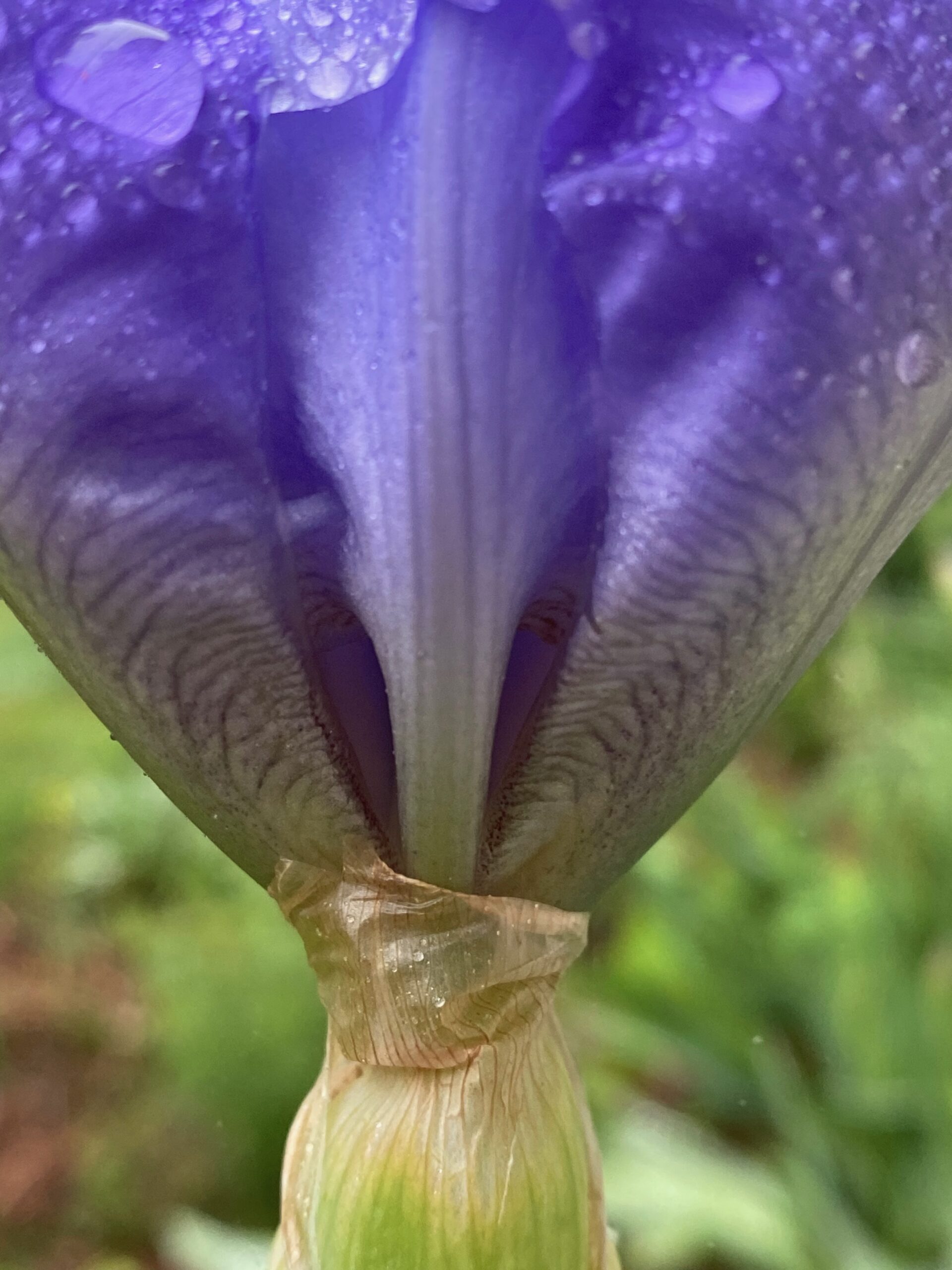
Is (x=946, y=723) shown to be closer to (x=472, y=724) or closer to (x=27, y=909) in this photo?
(x=472, y=724)

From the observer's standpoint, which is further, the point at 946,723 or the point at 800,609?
the point at 946,723

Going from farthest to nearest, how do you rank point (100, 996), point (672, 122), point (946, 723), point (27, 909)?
point (27, 909) < point (100, 996) < point (946, 723) < point (672, 122)

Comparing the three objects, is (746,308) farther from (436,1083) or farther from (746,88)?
(436,1083)

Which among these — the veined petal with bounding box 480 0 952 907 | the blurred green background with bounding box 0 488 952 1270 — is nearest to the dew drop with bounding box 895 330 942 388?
the veined petal with bounding box 480 0 952 907

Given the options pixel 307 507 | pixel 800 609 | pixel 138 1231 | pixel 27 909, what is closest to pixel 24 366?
pixel 307 507

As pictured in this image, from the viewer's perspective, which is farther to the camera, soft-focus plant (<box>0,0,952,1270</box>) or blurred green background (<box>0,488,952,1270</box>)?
blurred green background (<box>0,488,952,1270</box>)

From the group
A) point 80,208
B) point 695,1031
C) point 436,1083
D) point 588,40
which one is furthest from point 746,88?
point 695,1031

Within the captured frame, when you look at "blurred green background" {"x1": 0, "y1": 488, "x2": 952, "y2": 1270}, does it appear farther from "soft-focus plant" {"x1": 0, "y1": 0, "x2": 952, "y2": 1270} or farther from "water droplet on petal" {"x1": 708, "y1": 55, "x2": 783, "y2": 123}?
"water droplet on petal" {"x1": 708, "y1": 55, "x2": 783, "y2": 123}
